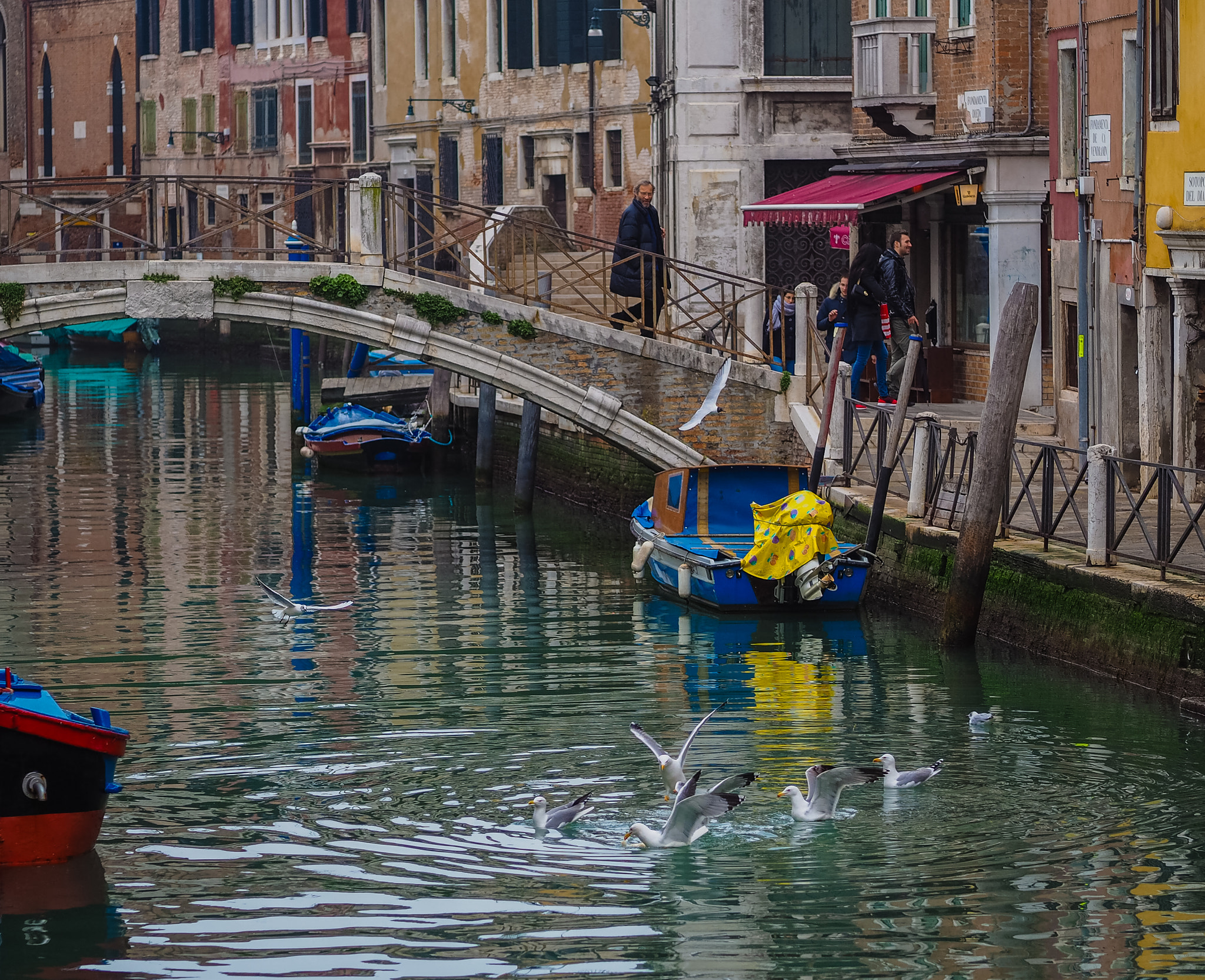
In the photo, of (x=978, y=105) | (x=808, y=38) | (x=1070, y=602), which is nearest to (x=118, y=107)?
(x=808, y=38)

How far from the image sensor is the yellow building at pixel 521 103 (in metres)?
26.8

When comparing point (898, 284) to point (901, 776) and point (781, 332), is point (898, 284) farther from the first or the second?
point (901, 776)

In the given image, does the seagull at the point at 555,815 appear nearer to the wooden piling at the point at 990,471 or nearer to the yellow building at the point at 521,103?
the wooden piling at the point at 990,471

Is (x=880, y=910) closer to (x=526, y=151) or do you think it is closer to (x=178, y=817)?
(x=178, y=817)

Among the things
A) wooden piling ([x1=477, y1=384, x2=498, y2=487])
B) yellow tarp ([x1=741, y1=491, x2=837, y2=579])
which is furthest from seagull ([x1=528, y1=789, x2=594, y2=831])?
wooden piling ([x1=477, y1=384, x2=498, y2=487])

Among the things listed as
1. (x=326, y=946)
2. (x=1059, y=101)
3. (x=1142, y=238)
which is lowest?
(x=326, y=946)

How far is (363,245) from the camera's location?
17.7m

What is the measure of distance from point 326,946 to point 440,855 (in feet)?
3.39

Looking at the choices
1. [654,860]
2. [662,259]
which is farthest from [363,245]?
[654,860]

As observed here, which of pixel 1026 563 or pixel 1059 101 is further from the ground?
pixel 1059 101

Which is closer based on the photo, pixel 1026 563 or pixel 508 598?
pixel 1026 563

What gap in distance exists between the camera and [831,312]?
1828 cm

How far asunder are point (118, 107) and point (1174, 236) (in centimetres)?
3345

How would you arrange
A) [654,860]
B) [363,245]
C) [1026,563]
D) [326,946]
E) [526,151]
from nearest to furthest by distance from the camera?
[326,946]
[654,860]
[1026,563]
[363,245]
[526,151]
